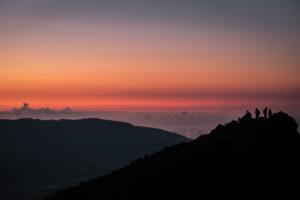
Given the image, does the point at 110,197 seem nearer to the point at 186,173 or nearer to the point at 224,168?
the point at 186,173

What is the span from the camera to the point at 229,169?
193 ft

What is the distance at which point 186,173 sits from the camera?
6025cm

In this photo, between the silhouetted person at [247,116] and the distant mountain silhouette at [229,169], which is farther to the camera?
the silhouetted person at [247,116]

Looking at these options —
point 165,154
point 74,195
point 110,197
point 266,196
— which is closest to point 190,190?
point 266,196

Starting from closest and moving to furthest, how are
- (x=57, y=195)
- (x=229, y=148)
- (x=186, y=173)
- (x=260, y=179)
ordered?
(x=260, y=179) < (x=186, y=173) < (x=229, y=148) < (x=57, y=195)

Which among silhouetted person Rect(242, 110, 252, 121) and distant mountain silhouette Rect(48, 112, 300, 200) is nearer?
distant mountain silhouette Rect(48, 112, 300, 200)

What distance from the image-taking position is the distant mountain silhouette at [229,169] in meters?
55.2

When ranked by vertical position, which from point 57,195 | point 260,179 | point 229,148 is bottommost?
A: point 57,195

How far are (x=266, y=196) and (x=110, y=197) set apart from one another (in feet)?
87.0

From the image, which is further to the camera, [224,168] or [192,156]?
[192,156]

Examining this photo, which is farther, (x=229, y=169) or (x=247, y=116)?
(x=247, y=116)

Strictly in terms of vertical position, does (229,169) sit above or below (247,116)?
below

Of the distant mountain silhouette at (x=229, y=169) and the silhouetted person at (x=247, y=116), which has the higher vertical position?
the silhouetted person at (x=247, y=116)

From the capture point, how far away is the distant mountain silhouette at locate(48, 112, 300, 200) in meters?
55.2
